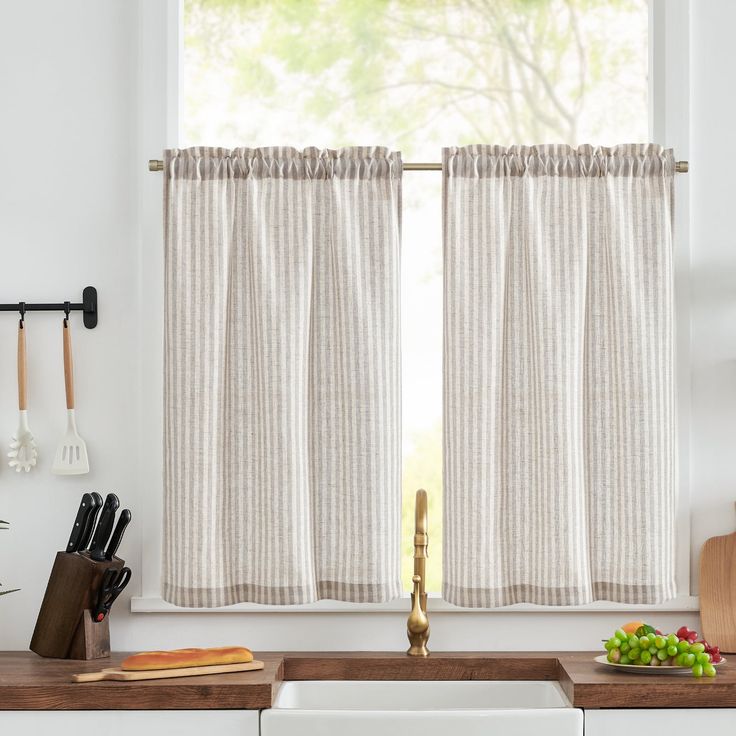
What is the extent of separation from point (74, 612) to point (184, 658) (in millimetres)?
306

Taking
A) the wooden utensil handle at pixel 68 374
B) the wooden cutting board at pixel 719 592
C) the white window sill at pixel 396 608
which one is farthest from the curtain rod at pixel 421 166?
the white window sill at pixel 396 608

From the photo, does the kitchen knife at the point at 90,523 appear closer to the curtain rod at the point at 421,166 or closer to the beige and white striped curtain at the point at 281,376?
the beige and white striped curtain at the point at 281,376

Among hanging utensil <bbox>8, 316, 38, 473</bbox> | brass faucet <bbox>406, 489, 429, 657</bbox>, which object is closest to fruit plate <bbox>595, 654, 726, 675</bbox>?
brass faucet <bbox>406, 489, 429, 657</bbox>

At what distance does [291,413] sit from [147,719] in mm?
686

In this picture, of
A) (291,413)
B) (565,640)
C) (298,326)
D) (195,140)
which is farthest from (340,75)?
(565,640)

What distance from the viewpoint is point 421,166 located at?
200 cm

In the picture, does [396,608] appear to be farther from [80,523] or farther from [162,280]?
[162,280]

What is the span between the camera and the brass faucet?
1.91 m

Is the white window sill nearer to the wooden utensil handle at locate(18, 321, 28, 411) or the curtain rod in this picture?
the wooden utensil handle at locate(18, 321, 28, 411)

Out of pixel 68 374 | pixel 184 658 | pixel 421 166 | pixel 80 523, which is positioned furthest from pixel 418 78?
pixel 184 658

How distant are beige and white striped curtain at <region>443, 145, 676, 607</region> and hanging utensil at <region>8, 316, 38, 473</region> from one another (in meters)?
0.97

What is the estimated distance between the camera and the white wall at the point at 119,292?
2.03 metres

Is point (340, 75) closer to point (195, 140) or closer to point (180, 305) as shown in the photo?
point (195, 140)

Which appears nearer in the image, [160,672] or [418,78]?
[160,672]
